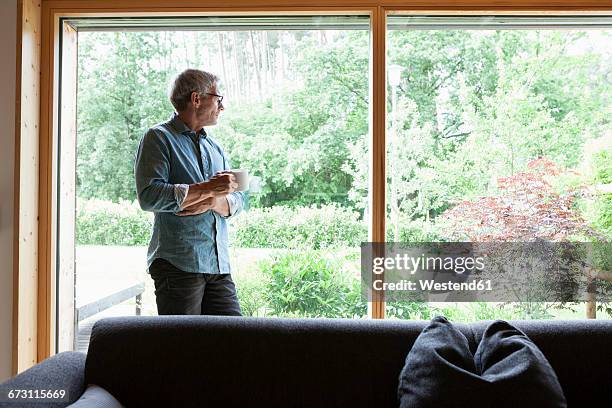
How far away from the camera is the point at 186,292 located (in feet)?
7.45

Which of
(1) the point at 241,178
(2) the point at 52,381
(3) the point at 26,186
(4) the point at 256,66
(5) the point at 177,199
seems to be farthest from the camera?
(4) the point at 256,66

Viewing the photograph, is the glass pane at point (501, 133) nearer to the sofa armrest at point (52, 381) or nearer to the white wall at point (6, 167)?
the sofa armrest at point (52, 381)

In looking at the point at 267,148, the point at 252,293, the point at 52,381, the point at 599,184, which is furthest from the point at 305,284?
the point at 599,184

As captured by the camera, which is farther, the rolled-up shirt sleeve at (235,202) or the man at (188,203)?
the rolled-up shirt sleeve at (235,202)

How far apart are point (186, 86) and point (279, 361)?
1.25m

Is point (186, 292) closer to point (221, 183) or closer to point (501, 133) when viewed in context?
point (221, 183)

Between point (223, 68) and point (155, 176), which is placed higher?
point (223, 68)

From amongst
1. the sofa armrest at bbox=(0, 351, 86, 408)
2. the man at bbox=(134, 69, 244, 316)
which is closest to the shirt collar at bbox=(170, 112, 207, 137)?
the man at bbox=(134, 69, 244, 316)

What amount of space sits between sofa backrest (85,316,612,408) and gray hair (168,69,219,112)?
0.99 m

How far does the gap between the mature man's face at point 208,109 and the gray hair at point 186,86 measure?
1.2 inches

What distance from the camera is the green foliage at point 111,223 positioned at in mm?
2768

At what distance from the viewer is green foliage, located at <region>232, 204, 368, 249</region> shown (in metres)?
2.71

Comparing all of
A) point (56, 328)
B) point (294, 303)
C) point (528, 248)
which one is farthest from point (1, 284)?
point (528, 248)

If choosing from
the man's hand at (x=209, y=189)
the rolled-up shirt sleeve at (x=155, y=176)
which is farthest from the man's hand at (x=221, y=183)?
the rolled-up shirt sleeve at (x=155, y=176)
